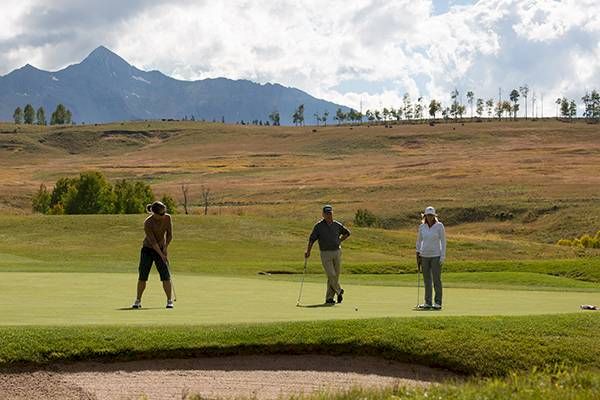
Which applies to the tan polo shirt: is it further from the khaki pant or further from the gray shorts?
the khaki pant

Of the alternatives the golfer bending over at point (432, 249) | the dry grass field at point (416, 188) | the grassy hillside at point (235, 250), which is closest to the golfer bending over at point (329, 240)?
the golfer bending over at point (432, 249)

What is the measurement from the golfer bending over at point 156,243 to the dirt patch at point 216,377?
6.46 m

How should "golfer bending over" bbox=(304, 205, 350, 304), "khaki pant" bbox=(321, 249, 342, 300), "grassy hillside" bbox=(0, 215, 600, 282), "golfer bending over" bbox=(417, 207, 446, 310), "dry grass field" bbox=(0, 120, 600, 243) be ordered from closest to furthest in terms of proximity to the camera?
"golfer bending over" bbox=(417, 207, 446, 310), "khaki pant" bbox=(321, 249, 342, 300), "golfer bending over" bbox=(304, 205, 350, 304), "grassy hillside" bbox=(0, 215, 600, 282), "dry grass field" bbox=(0, 120, 600, 243)

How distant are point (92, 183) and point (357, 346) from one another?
236ft

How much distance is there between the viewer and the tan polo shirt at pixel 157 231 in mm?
21266

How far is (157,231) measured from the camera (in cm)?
2142

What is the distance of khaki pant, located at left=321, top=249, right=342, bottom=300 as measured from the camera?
23.3 meters

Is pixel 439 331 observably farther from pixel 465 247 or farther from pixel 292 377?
pixel 465 247

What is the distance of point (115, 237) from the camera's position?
54938 millimetres

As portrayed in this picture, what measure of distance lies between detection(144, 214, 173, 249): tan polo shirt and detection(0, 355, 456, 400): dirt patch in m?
6.83

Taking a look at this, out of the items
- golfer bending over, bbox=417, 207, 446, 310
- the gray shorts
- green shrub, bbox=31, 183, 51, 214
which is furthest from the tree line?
golfer bending over, bbox=417, 207, 446, 310

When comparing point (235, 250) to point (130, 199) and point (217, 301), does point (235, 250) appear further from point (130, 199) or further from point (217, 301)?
point (130, 199)

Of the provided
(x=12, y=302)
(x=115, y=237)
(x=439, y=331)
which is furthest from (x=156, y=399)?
(x=115, y=237)

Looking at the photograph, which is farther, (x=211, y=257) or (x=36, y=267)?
(x=211, y=257)
